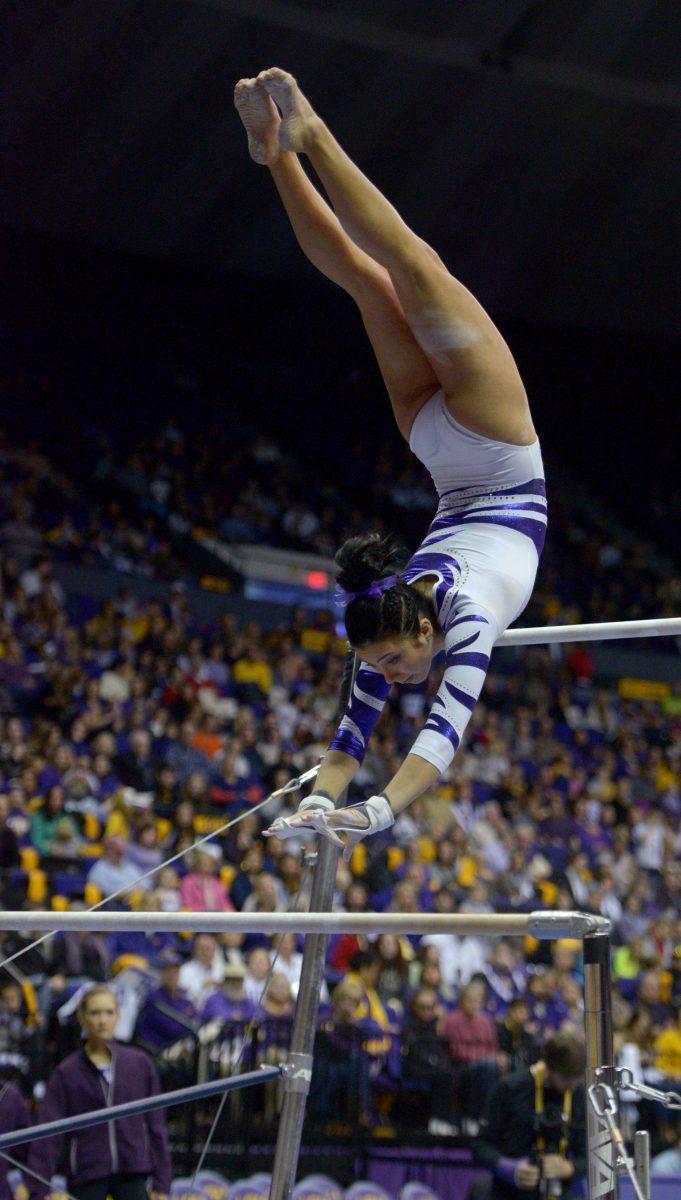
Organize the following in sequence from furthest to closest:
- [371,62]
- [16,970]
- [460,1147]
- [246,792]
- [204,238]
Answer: [204,238] < [371,62] < [246,792] < [16,970] < [460,1147]

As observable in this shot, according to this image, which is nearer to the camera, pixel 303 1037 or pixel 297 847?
pixel 303 1037

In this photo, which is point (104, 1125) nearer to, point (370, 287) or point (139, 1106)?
point (139, 1106)

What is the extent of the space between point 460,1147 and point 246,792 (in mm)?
4004

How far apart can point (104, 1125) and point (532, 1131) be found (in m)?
1.62

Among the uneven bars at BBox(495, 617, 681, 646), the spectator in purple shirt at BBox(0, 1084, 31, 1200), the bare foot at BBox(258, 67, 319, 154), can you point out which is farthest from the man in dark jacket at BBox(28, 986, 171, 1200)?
the bare foot at BBox(258, 67, 319, 154)

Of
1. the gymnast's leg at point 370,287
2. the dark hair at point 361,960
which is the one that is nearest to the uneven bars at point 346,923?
the gymnast's leg at point 370,287

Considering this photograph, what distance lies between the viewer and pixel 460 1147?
5.97 m

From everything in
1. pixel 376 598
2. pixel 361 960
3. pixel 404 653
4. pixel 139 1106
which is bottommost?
pixel 139 1106

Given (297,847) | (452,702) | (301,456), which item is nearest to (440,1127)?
(297,847)

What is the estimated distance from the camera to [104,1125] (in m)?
5.03

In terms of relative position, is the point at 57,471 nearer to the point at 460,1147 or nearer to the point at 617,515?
the point at 617,515

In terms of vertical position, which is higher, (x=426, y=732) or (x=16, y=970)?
(x=426, y=732)

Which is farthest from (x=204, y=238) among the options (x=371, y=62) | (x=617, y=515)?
(x=617, y=515)

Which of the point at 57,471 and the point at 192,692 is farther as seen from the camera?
the point at 57,471
